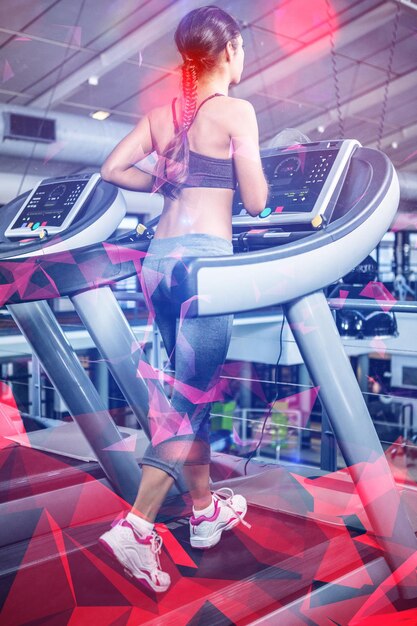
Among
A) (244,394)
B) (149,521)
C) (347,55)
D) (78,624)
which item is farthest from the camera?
(244,394)

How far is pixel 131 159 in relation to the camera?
4.88ft

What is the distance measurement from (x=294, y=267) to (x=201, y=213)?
241mm

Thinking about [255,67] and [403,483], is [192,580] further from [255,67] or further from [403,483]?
[255,67]

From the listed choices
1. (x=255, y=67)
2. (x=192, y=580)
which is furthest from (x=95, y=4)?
(x=192, y=580)

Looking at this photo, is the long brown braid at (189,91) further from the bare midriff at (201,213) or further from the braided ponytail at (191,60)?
the bare midriff at (201,213)

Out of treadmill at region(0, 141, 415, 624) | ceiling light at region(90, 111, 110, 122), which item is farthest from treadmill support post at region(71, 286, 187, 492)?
ceiling light at region(90, 111, 110, 122)

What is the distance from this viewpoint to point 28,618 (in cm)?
133

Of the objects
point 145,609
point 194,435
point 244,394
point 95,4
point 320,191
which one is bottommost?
point 244,394

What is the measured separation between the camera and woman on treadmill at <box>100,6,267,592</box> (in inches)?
54.4


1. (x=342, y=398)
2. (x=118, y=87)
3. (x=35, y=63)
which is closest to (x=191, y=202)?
(x=342, y=398)

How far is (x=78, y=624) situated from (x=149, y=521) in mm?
238

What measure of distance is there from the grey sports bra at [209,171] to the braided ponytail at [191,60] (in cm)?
1

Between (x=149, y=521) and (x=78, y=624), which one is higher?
(x=149, y=521)

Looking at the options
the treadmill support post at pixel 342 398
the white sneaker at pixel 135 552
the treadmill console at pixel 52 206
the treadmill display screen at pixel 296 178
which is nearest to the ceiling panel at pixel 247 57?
the treadmill console at pixel 52 206
